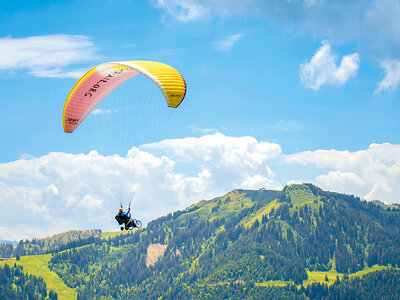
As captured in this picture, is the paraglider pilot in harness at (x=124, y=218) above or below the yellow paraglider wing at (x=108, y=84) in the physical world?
below

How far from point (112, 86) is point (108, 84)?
45.2 inches

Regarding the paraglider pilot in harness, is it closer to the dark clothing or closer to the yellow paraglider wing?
the dark clothing

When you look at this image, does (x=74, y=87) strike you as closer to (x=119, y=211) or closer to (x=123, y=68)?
(x=123, y=68)

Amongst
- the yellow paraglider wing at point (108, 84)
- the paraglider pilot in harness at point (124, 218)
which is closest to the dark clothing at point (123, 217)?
the paraglider pilot in harness at point (124, 218)

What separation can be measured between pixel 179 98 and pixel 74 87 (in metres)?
12.0

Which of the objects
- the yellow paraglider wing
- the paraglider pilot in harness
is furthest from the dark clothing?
the yellow paraglider wing

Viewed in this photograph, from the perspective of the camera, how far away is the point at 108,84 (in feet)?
179

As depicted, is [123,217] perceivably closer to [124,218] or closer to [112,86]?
[124,218]

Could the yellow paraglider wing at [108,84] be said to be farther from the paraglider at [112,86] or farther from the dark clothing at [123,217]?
the dark clothing at [123,217]

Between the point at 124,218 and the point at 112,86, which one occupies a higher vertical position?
the point at 112,86

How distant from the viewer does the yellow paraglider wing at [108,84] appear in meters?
46.5

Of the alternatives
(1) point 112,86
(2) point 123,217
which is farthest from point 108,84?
(2) point 123,217

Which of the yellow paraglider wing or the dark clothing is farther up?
the yellow paraglider wing

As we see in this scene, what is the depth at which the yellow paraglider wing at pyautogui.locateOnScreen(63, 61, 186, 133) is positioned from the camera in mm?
46500
